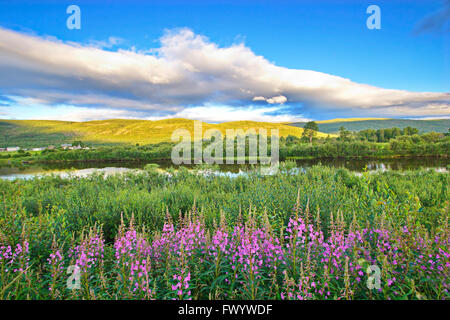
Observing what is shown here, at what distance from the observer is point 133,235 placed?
2.66 meters

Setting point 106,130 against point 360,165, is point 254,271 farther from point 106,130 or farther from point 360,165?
point 106,130

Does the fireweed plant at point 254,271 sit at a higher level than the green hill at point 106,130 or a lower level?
lower

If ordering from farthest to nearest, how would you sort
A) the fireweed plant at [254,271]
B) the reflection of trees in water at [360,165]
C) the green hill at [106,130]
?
the green hill at [106,130], the reflection of trees in water at [360,165], the fireweed plant at [254,271]

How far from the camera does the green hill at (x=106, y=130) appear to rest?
245 feet

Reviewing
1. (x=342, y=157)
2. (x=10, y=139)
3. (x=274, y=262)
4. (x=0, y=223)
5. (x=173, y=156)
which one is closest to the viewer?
(x=274, y=262)

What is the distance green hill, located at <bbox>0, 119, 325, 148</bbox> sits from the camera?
74.8m

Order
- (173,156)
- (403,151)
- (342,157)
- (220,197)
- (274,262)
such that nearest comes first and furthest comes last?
(274,262) < (220,197) < (403,151) < (342,157) < (173,156)

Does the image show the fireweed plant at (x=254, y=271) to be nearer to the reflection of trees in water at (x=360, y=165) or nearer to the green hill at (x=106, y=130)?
the reflection of trees in water at (x=360, y=165)

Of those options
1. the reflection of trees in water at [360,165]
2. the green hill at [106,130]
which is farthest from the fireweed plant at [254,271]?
the green hill at [106,130]

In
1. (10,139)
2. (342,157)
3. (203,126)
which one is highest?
(203,126)

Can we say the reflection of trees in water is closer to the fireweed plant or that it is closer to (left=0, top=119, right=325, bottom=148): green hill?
the fireweed plant

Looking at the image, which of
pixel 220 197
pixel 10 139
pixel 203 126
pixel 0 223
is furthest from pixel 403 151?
pixel 10 139
